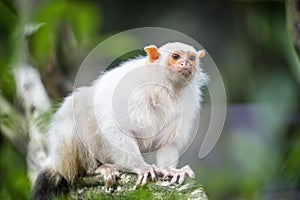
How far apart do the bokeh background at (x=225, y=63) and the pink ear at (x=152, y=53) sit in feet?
0.70

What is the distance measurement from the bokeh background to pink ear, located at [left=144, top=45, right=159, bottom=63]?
0.70 feet

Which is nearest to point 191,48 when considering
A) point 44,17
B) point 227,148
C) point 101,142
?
point 101,142

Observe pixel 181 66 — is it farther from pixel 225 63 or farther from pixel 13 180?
pixel 225 63

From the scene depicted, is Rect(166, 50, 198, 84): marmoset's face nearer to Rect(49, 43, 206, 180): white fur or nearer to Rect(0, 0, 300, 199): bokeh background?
Rect(49, 43, 206, 180): white fur

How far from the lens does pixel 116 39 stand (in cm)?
254

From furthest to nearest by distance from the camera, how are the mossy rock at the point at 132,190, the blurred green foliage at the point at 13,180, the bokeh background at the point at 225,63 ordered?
the bokeh background at the point at 225,63
the blurred green foliage at the point at 13,180
the mossy rock at the point at 132,190

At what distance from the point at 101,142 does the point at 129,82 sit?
0.58ft

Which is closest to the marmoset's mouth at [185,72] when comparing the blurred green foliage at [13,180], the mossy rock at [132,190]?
the mossy rock at [132,190]

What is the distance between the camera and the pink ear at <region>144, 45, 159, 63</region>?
4.01 feet

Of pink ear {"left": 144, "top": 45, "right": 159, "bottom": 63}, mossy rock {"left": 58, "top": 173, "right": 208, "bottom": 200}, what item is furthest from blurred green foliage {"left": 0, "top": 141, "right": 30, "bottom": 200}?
pink ear {"left": 144, "top": 45, "right": 159, "bottom": 63}

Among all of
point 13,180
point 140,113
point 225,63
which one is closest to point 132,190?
point 140,113

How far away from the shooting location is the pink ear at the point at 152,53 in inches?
48.1

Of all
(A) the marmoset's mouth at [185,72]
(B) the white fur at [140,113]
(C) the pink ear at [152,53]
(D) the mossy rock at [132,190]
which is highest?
(C) the pink ear at [152,53]

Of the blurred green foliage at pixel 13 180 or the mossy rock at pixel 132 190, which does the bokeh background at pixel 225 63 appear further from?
the mossy rock at pixel 132 190
